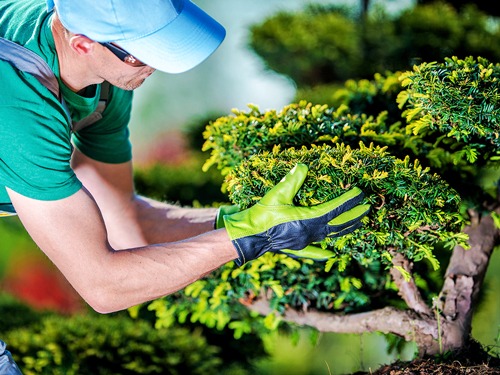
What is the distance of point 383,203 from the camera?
A: 169 centimetres

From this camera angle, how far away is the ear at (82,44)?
5.47 ft

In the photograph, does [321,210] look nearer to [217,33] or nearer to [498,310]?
[217,33]

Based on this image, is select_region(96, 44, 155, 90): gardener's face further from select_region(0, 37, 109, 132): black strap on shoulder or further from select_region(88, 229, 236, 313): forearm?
select_region(88, 229, 236, 313): forearm

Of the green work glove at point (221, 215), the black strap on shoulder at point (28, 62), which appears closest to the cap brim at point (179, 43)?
the black strap on shoulder at point (28, 62)

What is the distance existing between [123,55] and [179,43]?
0.45 ft

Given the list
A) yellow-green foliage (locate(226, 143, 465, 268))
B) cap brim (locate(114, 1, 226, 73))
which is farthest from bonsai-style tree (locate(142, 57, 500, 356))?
cap brim (locate(114, 1, 226, 73))

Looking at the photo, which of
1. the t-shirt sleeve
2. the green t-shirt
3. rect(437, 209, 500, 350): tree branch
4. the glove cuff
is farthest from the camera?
the t-shirt sleeve

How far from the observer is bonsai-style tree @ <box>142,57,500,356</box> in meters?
1.67

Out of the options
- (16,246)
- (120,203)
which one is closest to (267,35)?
(120,203)

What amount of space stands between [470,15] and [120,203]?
8.45 feet

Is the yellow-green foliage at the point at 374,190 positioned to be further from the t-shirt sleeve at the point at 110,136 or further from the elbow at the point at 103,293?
the t-shirt sleeve at the point at 110,136

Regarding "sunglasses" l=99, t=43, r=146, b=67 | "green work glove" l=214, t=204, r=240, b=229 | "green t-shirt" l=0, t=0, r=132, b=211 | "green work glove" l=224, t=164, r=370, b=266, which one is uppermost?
"sunglasses" l=99, t=43, r=146, b=67

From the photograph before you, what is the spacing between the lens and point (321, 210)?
1604 mm

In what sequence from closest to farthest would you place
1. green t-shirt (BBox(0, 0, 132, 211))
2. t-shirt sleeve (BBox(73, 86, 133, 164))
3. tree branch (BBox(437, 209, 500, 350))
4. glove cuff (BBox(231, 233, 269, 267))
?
green t-shirt (BBox(0, 0, 132, 211))
glove cuff (BBox(231, 233, 269, 267))
tree branch (BBox(437, 209, 500, 350))
t-shirt sleeve (BBox(73, 86, 133, 164))
